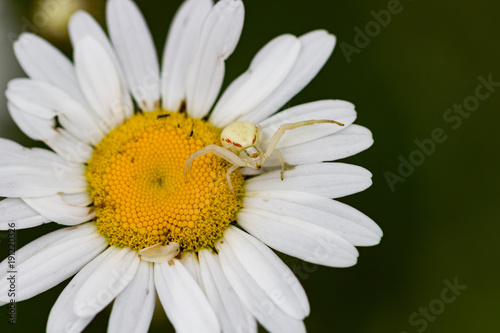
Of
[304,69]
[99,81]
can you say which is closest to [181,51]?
[99,81]

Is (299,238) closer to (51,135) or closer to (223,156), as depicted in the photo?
(223,156)

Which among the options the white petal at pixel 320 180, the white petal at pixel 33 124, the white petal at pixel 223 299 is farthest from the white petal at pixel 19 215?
the white petal at pixel 320 180

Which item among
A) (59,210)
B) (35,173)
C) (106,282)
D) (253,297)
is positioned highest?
(35,173)

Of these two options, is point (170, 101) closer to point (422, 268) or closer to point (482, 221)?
point (422, 268)

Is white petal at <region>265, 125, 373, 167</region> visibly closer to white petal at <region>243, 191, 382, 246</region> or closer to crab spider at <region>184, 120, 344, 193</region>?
crab spider at <region>184, 120, 344, 193</region>

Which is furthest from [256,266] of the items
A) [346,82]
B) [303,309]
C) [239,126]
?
[346,82]

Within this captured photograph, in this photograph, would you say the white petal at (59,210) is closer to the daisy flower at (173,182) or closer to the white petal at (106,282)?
the daisy flower at (173,182)

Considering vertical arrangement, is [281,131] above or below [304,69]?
below

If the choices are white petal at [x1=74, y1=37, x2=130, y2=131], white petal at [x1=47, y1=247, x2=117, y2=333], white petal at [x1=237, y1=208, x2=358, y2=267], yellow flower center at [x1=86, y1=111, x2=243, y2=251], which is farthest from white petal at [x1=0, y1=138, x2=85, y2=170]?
white petal at [x1=237, y1=208, x2=358, y2=267]
